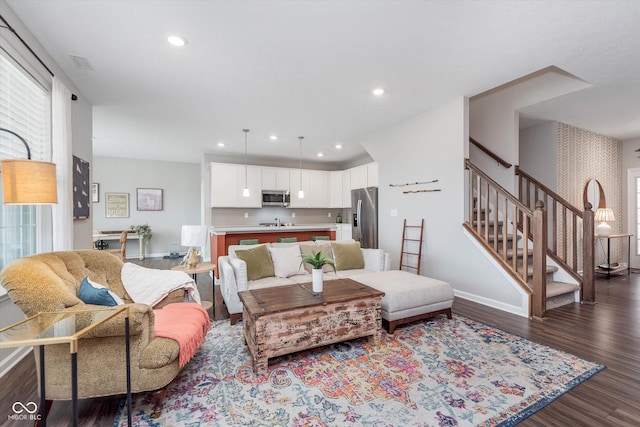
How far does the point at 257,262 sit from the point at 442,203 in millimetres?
2786

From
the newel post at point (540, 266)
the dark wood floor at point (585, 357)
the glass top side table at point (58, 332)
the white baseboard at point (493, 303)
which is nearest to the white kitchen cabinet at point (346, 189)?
the white baseboard at point (493, 303)

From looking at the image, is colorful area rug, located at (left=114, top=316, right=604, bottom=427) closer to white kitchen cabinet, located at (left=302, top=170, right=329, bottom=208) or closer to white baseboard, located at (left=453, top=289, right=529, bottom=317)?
white baseboard, located at (left=453, top=289, right=529, bottom=317)

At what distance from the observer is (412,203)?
15.4 ft

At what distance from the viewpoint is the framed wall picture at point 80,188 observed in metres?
3.30

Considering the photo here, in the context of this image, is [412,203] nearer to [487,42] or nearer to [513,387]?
[487,42]

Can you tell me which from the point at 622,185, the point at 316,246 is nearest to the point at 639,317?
the point at 316,246

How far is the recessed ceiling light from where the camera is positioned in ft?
8.18

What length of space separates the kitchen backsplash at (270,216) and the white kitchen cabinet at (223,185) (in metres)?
0.50

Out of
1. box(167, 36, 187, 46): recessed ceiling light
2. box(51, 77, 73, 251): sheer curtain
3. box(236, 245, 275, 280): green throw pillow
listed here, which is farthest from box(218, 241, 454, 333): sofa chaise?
box(167, 36, 187, 46): recessed ceiling light

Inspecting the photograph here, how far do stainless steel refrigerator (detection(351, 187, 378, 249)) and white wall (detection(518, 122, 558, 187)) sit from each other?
284cm

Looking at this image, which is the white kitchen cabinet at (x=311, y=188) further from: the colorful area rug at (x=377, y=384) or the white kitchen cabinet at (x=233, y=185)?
the colorful area rug at (x=377, y=384)

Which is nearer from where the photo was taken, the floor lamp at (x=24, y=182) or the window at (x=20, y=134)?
the floor lamp at (x=24, y=182)

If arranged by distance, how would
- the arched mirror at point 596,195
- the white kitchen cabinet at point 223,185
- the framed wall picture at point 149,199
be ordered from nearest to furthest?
the arched mirror at point 596,195 < the white kitchen cabinet at point 223,185 < the framed wall picture at point 149,199

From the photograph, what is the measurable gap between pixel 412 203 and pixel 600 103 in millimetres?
2917
